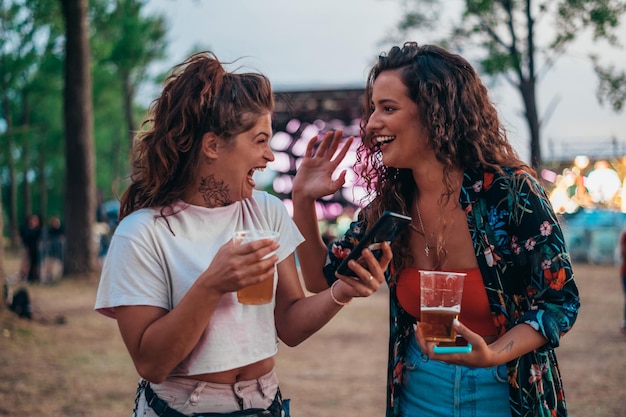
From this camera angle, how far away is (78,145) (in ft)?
49.8

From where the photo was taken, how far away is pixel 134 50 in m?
Answer: 23.8

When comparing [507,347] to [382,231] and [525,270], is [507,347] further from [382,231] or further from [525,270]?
[382,231]

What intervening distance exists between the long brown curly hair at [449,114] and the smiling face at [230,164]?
46cm

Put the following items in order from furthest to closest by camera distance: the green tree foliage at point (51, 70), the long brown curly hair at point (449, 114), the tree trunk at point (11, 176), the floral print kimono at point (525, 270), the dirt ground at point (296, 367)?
the tree trunk at point (11, 176) → the green tree foliage at point (51, 70) → the dirt ground at point (296, 367) → the long brown curly hair at point (449, 114) → the floral print kimono at point (525, 270)

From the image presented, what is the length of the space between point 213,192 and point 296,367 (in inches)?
243

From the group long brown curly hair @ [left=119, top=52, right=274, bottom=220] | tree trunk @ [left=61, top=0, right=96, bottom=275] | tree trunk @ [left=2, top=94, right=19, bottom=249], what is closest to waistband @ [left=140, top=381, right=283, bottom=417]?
long brown curly hair @ [left=119, top=52, right=274, bottom=220]

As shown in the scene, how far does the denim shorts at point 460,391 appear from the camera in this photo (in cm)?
236

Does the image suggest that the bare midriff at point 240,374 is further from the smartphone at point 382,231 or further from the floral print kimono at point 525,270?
the floral print kimono at point 525,270

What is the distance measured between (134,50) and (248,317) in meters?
23.0

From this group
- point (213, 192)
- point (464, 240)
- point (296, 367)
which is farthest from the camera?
point (296, 367)

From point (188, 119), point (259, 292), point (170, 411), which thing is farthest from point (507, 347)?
point (188, 119)

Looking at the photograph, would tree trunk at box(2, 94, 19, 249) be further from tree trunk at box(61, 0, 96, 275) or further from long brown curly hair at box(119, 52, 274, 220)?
long brown curly hair at box(119, 52, 274, 220)

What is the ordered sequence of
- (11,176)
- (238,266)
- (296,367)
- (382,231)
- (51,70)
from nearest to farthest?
(238,266), (382,231), (296,367), (51,70), (11,176)

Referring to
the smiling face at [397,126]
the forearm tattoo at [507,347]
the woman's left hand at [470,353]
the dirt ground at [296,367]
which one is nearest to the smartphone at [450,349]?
the woman's left hand at [470,353]
